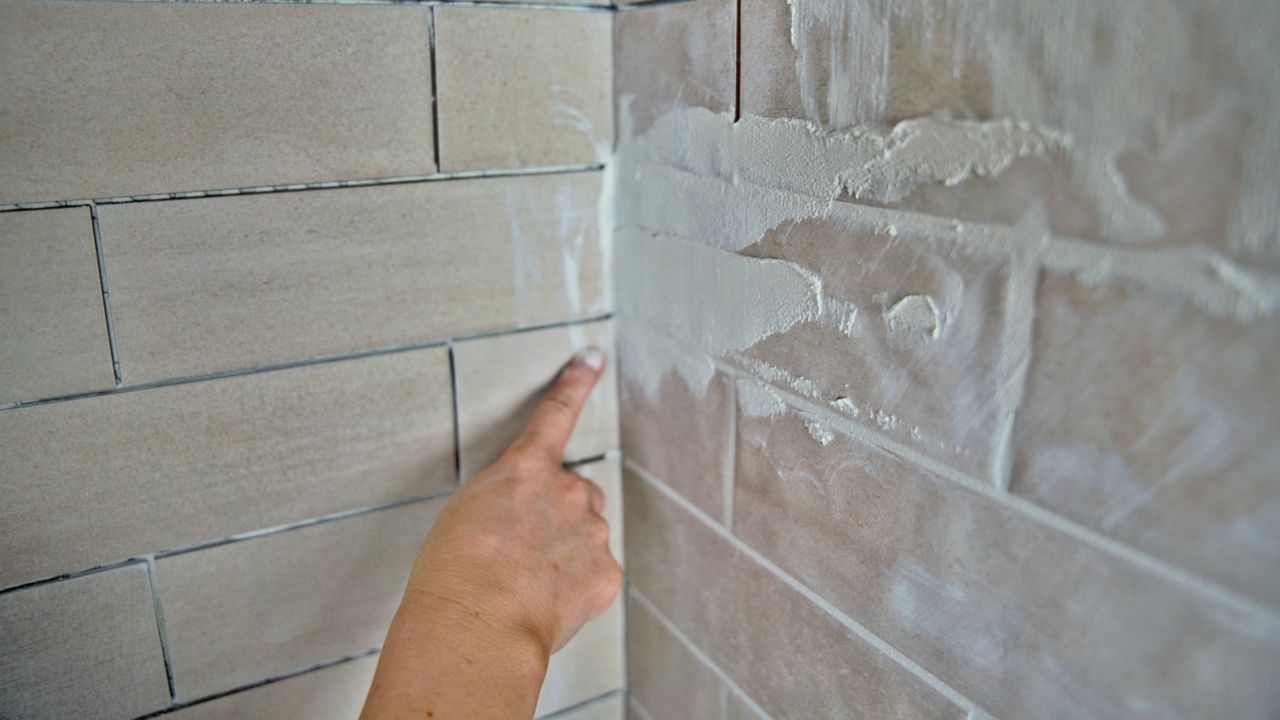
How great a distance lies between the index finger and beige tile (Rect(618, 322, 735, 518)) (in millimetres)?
62

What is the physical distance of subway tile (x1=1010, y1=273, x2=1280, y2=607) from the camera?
63cm

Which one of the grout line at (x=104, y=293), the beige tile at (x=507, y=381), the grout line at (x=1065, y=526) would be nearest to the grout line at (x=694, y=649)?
the beige tile at (x=507, y=381)

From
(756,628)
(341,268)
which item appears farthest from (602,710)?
(341,268)

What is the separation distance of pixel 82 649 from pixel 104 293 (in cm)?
51

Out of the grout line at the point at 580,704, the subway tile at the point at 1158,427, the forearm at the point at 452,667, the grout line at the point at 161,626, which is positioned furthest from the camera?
the grout line at the point at 580,704

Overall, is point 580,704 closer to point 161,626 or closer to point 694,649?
point 694,649

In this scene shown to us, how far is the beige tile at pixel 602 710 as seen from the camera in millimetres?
1633

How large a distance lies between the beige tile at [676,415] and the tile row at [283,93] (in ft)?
1.17

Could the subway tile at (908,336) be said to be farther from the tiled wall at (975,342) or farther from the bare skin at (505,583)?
the bare skin at (505,583)

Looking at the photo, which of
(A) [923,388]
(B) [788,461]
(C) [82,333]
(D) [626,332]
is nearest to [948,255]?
(A) [923,388]

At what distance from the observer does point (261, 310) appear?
1.20 metres

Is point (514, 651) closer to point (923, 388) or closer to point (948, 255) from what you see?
point (923, 388)

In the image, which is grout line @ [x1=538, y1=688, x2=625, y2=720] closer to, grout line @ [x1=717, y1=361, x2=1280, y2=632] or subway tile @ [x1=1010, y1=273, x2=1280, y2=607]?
grout line @ [x1=717, y1=361, x2=1280, y2=632]

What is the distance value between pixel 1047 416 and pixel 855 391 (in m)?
0.25
